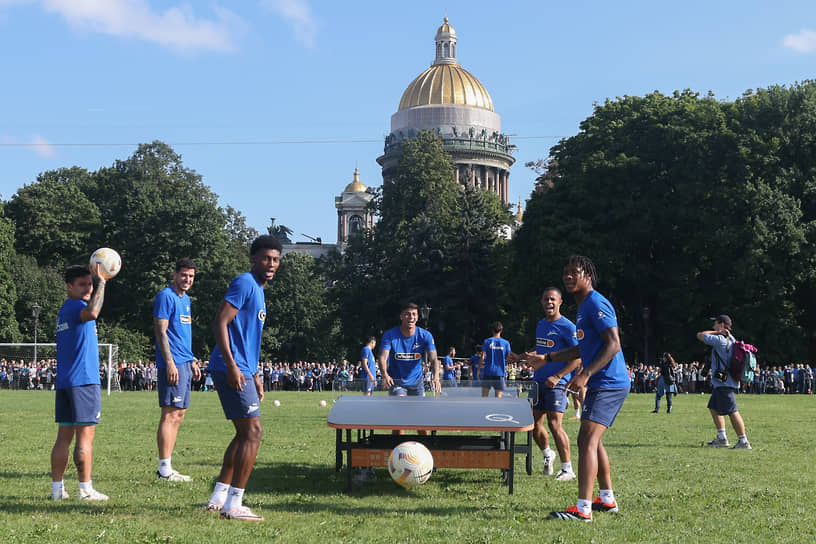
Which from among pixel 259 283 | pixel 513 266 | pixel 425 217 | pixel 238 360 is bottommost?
pixel 238 360

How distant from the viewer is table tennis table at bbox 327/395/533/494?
32.7ft

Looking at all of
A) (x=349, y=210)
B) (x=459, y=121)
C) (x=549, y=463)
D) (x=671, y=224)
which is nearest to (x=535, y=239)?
(x=671, y=224)

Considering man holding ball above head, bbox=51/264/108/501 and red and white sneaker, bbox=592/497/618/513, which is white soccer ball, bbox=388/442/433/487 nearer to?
red and white sneaker, bbox=592/497/618/513

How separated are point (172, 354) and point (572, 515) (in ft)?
16.2

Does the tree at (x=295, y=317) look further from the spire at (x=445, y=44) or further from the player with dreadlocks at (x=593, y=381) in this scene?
the player with dreadlocks at (x=593, y=381)

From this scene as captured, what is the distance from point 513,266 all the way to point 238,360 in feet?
151

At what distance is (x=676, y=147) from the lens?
158 ft

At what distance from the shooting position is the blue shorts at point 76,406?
Answer: 9.53 m

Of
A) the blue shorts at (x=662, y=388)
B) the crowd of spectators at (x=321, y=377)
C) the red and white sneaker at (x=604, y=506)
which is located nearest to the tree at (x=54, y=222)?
the crowd of spectators at (x=321, y=377)

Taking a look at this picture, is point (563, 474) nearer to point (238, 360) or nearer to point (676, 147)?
point (238, 360)

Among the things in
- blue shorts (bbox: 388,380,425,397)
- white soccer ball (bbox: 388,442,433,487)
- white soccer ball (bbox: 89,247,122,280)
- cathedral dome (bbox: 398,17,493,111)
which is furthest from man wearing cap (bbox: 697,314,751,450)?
cathedral dome (bbox: 398,17,493,111)

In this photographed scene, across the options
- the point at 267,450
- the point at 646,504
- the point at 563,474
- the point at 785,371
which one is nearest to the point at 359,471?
the point at 563,474

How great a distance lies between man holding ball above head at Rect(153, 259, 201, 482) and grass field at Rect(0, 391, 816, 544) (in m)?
0.40

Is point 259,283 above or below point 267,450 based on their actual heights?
above
